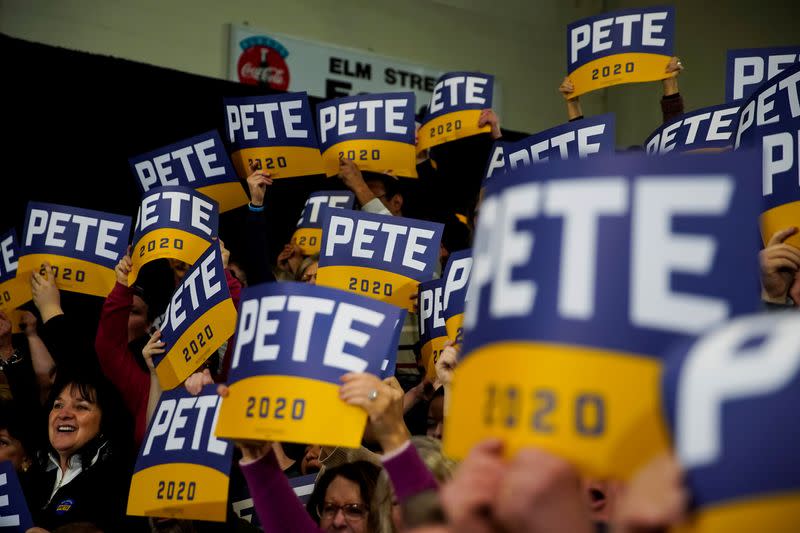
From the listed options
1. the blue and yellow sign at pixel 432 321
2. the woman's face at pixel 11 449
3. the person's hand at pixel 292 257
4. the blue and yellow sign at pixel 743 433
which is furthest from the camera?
the person's hand at pixel 292 257

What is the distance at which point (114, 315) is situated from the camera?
338cm

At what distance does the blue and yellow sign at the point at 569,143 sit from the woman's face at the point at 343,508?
1.06 metres

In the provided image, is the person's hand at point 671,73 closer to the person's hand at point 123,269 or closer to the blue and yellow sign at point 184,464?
the blue and yellow sign at point 184,464

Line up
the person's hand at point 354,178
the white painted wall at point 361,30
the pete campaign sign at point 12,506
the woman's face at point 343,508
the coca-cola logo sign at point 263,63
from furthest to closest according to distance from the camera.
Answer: the coca-cola logo sign at point 263,63 → the white painted wall at point 361,30 → the person's hand at point 354,178 → the pete campaign sign at point 12,506 → the woman's face at point 343,508

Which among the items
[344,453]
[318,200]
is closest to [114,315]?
[318,200]

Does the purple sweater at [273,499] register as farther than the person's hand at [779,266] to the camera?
Yes

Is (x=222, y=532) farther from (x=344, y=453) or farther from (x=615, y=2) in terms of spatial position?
(x=615, y=2)

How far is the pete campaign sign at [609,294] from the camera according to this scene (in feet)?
3.18

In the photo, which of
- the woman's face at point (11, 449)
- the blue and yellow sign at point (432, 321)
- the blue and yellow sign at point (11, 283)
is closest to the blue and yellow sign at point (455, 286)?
the blue and yellow sign at point (432, 321)

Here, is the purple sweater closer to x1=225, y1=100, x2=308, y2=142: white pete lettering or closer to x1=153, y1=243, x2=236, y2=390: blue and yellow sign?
x1=153, y1=243, x2=236, y2=390: blue and yellow sign

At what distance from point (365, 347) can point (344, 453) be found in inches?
27.7

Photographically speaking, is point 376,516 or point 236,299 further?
point 236,299

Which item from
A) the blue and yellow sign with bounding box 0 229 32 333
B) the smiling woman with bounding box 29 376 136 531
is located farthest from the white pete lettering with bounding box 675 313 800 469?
the blue and yellow sign with bounding box 0 229 32 333

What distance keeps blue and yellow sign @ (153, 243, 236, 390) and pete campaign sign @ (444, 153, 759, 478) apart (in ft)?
5.70
